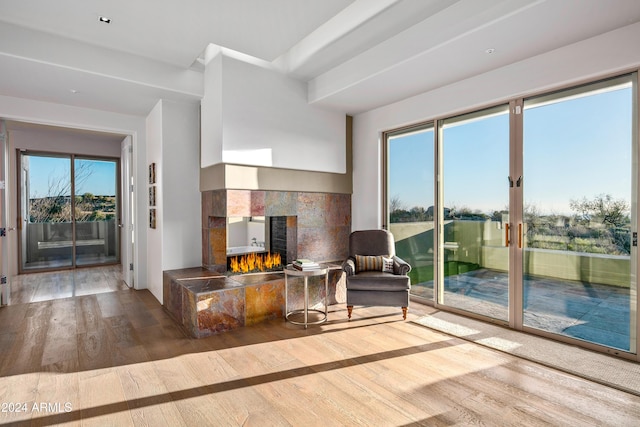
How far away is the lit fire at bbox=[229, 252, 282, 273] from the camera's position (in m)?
4.34

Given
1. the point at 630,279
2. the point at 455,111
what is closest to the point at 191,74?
the point at 455,111

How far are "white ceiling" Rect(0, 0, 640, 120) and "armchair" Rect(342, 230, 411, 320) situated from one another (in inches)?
72.9

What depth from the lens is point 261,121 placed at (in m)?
4.15

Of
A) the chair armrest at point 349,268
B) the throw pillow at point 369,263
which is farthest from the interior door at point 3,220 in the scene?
the throw pillow at point 369,263

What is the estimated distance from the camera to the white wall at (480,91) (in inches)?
110

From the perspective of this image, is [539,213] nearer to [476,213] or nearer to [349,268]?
[476,213]

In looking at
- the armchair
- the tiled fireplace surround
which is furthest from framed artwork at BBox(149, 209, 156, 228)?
the armchair

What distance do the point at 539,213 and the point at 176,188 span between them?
13.8 feet

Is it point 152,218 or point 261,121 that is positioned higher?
point 261,121

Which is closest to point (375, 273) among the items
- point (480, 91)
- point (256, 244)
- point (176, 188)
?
point (256, 244)

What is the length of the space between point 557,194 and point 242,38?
3366 mm

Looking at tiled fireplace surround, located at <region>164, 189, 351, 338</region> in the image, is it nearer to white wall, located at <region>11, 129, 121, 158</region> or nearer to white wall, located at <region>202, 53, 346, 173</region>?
white wall, located at <region>202, 53, 346, 173</region>

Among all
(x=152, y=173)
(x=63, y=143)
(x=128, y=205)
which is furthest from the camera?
(x=63, y=143)

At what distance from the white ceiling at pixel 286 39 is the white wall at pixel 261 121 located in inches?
12.7
